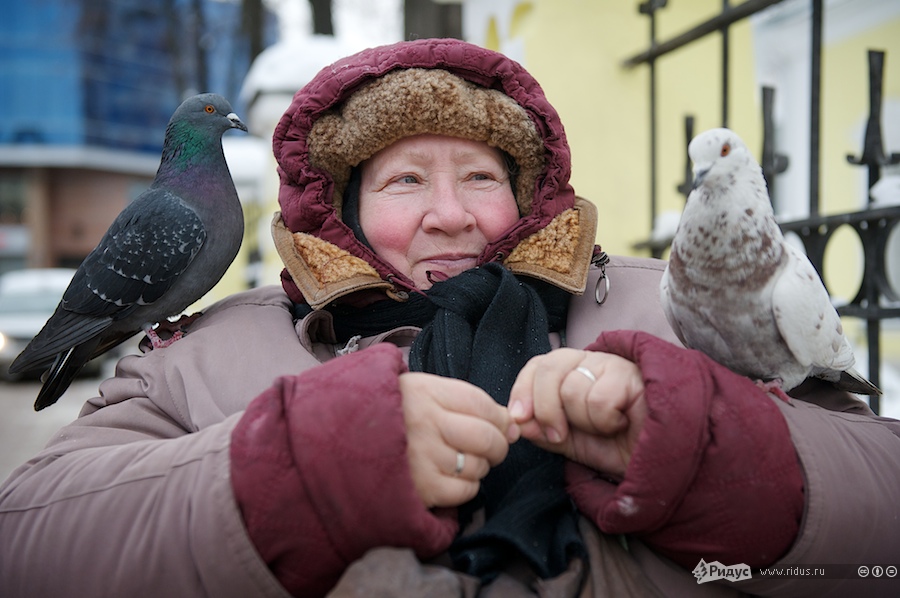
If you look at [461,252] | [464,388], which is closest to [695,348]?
[464,388]

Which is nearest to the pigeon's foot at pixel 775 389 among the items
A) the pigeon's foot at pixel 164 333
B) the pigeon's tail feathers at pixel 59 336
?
the pigeon's foot at pixel 164 333

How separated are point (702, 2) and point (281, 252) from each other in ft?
10.1

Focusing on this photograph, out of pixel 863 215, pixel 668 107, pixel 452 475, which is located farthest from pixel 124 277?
pixel 668 107

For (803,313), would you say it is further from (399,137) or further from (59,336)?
(59,336)

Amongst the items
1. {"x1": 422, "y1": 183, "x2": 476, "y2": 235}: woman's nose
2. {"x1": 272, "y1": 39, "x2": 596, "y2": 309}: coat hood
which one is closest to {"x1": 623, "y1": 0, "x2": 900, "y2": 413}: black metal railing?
{"x1": 272, "y1": 39, "x2": 596, "y2": 309}: coat hood

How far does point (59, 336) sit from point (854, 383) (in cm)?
198

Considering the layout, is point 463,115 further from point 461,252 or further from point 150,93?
point 150,93

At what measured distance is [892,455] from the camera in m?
1.41

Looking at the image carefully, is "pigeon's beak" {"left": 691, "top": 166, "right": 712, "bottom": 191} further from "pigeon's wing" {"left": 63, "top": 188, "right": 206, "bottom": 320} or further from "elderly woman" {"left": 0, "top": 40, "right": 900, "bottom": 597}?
"pigeon's wing" {"left": 63, "top": 188, "right": 206, "bottom": 320}

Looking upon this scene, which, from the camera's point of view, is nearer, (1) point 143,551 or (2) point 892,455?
(1) point 143,551

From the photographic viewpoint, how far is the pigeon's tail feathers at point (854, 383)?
159cm

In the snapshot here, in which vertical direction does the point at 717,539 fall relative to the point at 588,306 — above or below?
below

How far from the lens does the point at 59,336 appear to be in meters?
2.03

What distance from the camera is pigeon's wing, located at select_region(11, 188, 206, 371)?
2039 mm
